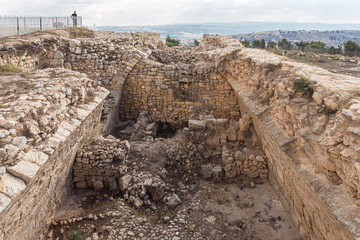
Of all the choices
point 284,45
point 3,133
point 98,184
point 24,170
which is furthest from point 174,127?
point 284,45

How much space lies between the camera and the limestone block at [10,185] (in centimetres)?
288

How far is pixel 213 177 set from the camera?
6.14m

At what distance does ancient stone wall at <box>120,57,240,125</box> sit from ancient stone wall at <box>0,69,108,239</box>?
146 inches

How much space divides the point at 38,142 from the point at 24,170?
0.68m

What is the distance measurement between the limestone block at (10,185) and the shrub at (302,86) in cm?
405

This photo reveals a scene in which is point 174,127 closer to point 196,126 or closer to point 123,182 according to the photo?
point 196,126

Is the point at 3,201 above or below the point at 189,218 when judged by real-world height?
above

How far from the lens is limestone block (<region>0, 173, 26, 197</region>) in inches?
113

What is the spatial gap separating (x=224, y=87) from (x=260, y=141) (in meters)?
3.64

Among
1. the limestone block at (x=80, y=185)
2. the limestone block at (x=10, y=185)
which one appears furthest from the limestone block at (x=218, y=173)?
the limestone block at (x=10, y=185)

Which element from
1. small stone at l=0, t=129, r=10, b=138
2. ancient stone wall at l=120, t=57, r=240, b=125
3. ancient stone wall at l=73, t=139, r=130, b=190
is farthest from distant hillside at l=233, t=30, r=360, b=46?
small stone at l=0, t=129, r=10, b=138

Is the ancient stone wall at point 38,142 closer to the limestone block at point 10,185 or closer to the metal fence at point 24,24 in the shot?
the limestone block at point 10,185

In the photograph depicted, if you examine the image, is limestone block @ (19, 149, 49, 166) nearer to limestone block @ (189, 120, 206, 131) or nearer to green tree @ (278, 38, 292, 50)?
limestone block @ (189, 120, 206, 131)

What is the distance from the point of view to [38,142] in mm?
3814
